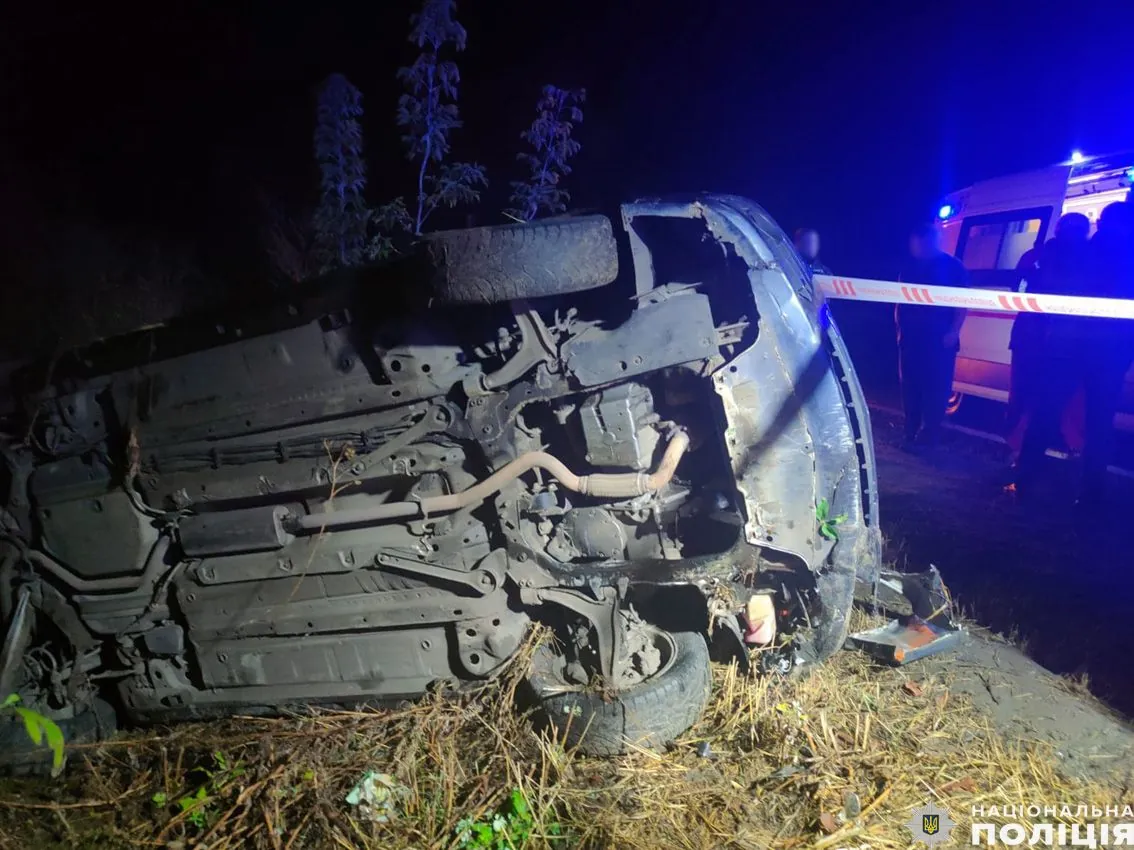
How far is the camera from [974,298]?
3.91 metres

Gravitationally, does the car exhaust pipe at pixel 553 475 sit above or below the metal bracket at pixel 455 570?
above

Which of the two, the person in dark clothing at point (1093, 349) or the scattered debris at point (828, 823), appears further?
the person in dark clothing at point (1093, 349)

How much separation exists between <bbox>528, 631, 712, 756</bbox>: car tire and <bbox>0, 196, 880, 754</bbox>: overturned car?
0.01 meters

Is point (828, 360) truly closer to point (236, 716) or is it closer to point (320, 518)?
point (320, 518)

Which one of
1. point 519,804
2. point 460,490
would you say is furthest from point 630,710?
point 460,490

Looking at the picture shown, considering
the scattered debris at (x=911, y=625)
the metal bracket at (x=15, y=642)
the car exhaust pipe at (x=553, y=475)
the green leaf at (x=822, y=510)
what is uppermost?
the car exhaust pipe at (x=553, y=475)

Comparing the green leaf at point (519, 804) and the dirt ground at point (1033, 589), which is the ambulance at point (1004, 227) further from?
the green leaf at point (519, 804)

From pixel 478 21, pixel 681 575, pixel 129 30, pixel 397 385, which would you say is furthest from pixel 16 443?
pixel 478 21

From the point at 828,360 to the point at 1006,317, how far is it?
4.70 m

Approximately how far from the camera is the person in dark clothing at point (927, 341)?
5.47 m

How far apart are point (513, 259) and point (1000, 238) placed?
263 inches

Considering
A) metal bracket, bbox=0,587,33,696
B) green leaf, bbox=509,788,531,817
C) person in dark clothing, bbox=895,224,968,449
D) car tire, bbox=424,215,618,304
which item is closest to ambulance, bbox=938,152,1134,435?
person in dark clothing, bbox=895,224,968,449

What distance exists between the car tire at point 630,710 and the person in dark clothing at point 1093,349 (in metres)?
4.00

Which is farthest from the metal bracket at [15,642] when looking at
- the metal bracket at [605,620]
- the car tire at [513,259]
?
the car tire at [513,259]
